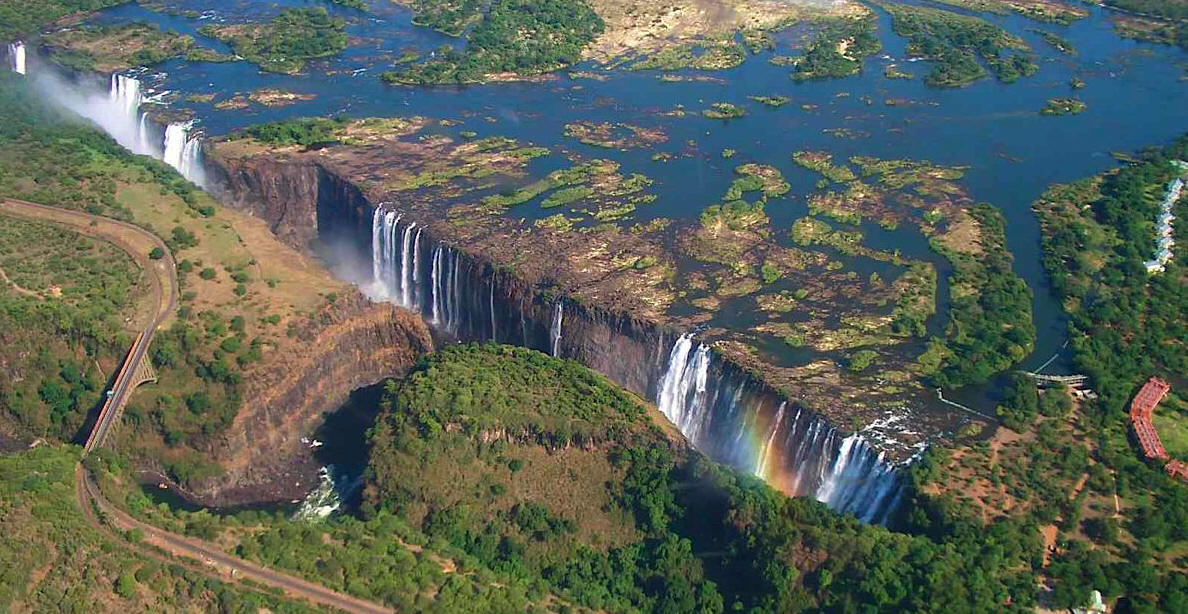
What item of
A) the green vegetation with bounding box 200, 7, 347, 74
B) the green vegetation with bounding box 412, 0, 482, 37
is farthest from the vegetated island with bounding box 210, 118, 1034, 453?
the green vegetation with bounding box 412, 0, 482, 37

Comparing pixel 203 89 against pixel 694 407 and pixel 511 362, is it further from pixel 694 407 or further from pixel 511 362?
pixel 694 407

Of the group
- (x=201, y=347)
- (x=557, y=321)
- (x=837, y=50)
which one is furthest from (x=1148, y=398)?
(x=837, y=50)

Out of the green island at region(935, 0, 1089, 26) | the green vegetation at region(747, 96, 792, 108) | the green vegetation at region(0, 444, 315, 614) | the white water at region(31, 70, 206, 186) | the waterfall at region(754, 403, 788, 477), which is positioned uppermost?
the green island at region(935, 0, 1089, 26)

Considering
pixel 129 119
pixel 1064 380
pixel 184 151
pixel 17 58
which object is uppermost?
pixel 1064 380

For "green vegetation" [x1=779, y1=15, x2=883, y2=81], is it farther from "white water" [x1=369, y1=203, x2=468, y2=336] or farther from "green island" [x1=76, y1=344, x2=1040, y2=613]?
"green island" [x1=76, y1=344, x2=1040, y2=613]

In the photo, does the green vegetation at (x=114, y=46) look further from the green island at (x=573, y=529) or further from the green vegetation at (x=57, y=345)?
the green island at (x=573, y=529)

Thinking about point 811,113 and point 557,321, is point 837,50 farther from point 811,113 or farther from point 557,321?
point 557,321

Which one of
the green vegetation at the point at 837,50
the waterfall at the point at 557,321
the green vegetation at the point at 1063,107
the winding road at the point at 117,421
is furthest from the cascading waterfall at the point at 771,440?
the green vegetation at the point at 1063,107

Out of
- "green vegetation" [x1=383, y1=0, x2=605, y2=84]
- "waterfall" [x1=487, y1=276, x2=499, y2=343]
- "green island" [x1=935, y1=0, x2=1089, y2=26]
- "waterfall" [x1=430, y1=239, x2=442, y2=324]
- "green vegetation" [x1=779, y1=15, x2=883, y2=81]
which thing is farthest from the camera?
"green island" [x1=935, y1=0, x2=1089, y2=26]
